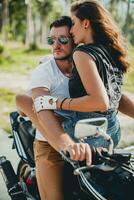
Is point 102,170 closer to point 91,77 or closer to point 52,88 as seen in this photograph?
point 91,77

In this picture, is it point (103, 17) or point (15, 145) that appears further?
point (15, 145)

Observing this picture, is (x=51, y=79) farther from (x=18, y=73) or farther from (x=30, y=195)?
(x=18, y=73)

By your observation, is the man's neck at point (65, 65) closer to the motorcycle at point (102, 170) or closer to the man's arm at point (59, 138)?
the man's arm at point (59, 138)

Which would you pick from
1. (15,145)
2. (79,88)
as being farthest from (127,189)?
(15,145)

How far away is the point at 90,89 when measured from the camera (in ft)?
7.83

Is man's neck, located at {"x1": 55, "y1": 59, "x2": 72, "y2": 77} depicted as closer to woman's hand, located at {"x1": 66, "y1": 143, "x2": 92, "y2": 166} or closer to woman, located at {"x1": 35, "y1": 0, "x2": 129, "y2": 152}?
woman, located at {"x1": 35, "y1": 0, "x2": 129, "y2": 152}

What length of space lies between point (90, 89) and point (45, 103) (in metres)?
0.32

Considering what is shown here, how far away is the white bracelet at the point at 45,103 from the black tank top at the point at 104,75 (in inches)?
5.9

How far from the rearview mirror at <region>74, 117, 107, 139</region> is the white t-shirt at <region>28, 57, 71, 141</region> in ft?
2.22

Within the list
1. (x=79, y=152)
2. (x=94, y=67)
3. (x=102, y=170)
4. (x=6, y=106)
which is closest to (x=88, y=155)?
(x=79, y=152)

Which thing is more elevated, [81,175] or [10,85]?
[81,175]

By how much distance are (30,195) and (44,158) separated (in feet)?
2.45

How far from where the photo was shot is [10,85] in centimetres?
1405

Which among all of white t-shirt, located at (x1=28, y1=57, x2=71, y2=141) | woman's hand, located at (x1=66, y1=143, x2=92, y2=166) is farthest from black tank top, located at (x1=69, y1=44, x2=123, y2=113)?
woman's hand, located at (x1=66, y1=143, x2=92, y2=166)
